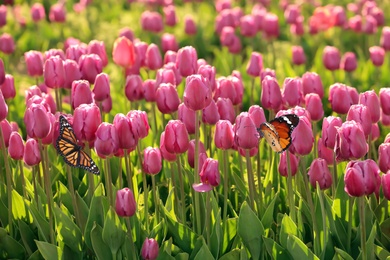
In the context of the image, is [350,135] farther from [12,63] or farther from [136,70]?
[12,63]

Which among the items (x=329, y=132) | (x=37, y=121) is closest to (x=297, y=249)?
(x=329, y=132)

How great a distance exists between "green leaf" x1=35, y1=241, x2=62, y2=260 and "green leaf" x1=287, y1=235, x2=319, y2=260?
3.09 feet

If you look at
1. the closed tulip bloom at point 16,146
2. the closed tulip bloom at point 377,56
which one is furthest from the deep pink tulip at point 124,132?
the closed tulip bloom at point 377,56

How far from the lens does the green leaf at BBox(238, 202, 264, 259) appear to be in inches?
130

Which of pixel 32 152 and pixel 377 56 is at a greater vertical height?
pixel 32 152

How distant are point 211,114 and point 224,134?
0.35 m

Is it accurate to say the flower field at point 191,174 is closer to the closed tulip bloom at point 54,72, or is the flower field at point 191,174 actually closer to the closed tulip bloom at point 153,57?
the closed tulip bloom at point 54,72

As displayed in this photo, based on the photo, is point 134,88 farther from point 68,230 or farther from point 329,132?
point 329,132

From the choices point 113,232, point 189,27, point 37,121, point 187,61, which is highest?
point 37,121

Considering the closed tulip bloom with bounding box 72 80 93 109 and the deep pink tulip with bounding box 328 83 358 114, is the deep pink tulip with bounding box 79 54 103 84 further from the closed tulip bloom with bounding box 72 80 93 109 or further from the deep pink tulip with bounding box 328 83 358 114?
the deep pink tulip with bounding box 328 83 358 114

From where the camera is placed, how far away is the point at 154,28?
6.91m

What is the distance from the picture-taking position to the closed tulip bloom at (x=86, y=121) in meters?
3.22

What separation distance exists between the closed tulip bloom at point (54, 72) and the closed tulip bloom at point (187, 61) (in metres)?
0.65

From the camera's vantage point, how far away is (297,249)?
3166mm
